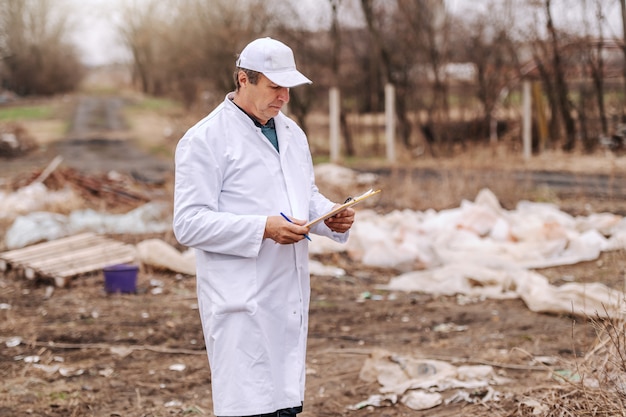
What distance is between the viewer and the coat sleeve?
3.04 metres

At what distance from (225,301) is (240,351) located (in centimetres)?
18

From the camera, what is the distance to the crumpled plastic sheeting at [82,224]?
969 cm

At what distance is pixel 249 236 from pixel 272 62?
0.59 m

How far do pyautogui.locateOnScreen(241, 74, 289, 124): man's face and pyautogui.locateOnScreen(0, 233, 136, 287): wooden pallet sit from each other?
518 centimetres

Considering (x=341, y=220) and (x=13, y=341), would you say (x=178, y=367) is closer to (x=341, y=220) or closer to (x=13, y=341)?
(x=13, y=341)

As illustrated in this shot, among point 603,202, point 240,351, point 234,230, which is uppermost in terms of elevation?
point 234,230

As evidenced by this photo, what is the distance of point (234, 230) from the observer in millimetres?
3041

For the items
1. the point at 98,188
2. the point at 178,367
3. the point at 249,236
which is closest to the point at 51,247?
the point at 98,188

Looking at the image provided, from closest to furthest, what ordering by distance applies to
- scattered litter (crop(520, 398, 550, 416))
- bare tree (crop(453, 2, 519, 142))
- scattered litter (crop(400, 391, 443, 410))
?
scattered litter (crop(520, 398, 550, 416)) < scattered litter (crop(400, 391, 443, 410)) < bare tree (crop(453, 2, 519, 142))

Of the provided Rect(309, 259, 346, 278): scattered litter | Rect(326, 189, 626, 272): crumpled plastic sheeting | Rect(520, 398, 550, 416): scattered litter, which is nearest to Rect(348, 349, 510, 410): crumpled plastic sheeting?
Rect(520, 398, 550, 416): scattered litter

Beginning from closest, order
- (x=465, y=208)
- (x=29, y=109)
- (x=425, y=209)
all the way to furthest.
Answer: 1. (x=465, y=208)
2. (x=425, y=209)
3. (x=29, y=109)

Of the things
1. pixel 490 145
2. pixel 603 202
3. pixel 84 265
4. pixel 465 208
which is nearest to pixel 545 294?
pixel 465 208

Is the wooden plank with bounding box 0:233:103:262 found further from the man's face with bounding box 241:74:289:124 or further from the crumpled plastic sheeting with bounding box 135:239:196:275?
the man's face with bounding box 241:74:289:124

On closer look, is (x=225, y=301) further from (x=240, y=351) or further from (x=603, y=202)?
(x=603, y=202)
